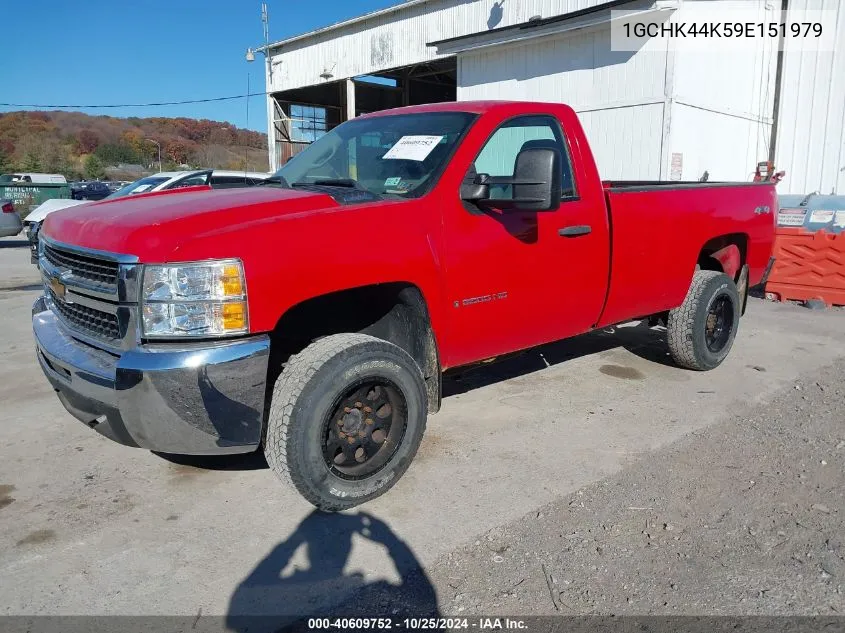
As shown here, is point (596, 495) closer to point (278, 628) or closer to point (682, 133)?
point (278, 628)

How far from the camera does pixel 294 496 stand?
3.44 meters

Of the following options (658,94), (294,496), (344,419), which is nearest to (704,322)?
(344,419)

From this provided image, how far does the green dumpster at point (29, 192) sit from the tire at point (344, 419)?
2546cm

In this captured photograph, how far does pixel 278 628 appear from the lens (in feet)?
8.03

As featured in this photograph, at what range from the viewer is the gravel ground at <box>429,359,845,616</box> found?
2.60 meters

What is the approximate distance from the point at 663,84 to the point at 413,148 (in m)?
9.15

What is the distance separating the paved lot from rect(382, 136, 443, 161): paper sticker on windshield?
173cm

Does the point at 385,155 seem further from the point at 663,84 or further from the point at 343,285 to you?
the point at 663,84

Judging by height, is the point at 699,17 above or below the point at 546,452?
above

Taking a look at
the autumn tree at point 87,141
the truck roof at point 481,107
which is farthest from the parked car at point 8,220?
the autumn tree at point 87,141

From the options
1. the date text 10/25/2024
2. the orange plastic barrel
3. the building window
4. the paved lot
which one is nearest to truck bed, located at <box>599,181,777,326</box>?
the paved lot

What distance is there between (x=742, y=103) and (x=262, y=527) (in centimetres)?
1327

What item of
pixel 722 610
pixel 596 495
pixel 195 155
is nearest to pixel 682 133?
pixel 596 495

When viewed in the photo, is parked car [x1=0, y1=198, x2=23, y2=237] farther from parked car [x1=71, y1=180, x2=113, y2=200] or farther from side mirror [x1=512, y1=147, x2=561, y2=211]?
parked car [x1=71, y1=180, x2=113, y2=200]
